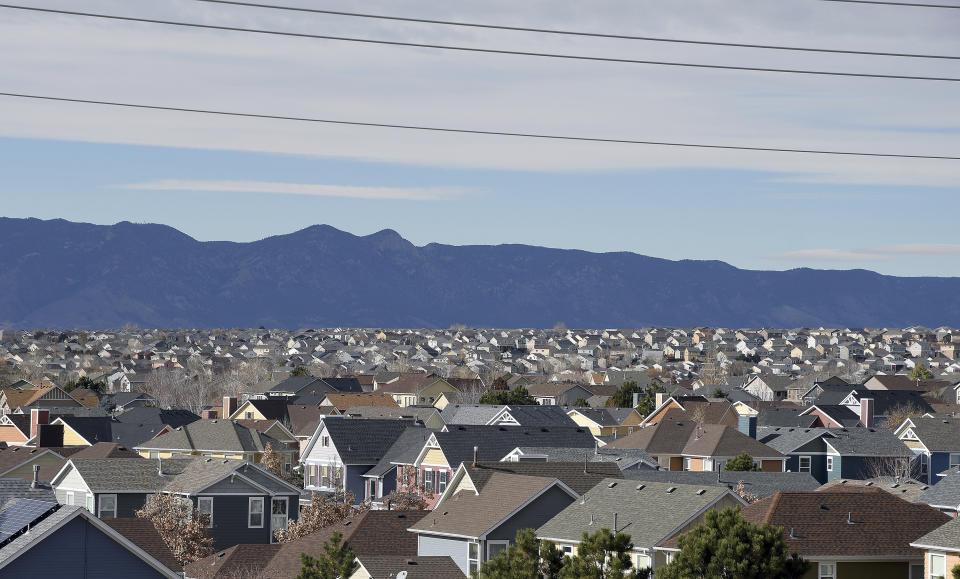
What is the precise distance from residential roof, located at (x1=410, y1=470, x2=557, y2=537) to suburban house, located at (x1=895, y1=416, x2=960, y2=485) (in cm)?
3612

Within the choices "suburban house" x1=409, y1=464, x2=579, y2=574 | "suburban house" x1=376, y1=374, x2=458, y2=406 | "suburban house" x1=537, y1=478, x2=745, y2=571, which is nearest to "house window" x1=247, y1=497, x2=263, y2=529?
"suburban house" x1=409, y1=464, x2=579, y2=574

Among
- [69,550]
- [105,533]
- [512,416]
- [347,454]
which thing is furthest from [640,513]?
[512,416]

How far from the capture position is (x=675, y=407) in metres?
99.1

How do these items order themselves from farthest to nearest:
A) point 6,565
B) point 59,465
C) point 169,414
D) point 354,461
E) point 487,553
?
point 169,414 → point 354,461 → point 59,465 → point 487,553 → point 6,565

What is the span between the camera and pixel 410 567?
39688mm

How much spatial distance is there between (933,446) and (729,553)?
4914cm

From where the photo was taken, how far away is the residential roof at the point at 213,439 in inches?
2906

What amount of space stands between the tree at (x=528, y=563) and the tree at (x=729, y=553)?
273cm

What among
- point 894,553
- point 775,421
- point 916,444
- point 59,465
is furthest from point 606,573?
point 775,421

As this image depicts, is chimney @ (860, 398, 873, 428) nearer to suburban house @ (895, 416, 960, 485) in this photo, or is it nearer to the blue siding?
suburban house @ (895, 416, 960, 485)

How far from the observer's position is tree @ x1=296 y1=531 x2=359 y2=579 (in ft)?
120

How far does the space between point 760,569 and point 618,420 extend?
68.6 metres

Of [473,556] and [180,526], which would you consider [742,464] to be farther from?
[180,526]

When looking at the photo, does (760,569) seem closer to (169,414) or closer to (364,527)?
(364,527)
